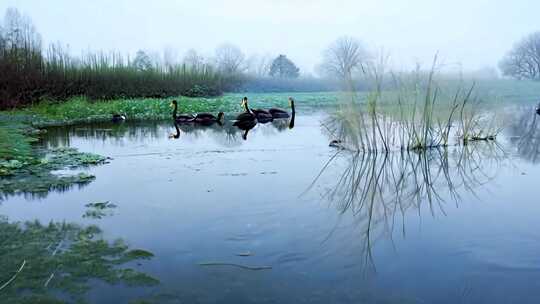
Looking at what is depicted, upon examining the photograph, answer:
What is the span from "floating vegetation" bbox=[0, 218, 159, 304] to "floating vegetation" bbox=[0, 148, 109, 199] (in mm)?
1655

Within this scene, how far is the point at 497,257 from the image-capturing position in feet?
13.5

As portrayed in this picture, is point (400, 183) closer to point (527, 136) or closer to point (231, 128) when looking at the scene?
point (527, 136)

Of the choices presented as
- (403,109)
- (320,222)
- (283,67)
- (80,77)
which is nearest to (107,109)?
(80,77)

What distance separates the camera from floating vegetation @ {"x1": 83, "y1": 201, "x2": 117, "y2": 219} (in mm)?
5332

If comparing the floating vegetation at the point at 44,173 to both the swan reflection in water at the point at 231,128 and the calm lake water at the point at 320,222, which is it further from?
the swan reflection in water at the point at 231,128

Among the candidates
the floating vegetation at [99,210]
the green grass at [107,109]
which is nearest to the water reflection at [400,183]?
the floating vegetation at [99,210]

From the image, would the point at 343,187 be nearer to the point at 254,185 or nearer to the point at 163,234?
the point at 254,185

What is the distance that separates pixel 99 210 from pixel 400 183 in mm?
4096

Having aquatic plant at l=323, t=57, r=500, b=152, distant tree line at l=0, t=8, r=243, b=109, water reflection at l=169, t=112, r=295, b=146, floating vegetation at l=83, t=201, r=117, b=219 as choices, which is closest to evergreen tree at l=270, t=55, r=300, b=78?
distant tree line at l=0, t=8, r=243, b=109

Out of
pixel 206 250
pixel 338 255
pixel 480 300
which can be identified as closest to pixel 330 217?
pixel 338 255

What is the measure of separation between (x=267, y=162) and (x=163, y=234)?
416 cm

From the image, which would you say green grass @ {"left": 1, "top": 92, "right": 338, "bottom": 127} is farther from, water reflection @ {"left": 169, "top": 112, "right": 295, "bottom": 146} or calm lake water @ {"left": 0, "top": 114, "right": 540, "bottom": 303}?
calm lake water @ {"left": 0, "top": 114, "right": 540, "bottom": 303}

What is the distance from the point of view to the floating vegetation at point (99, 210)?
5332 mm

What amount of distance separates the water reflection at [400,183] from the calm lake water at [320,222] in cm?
3
